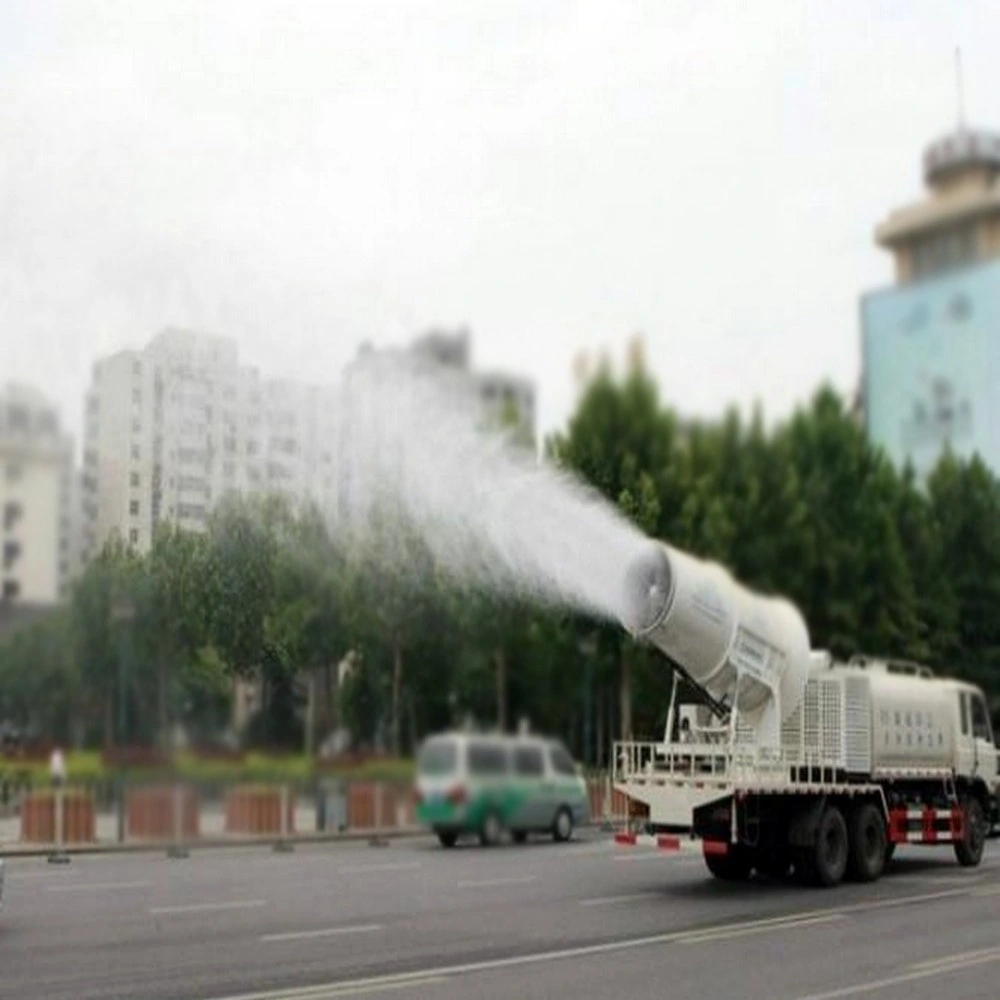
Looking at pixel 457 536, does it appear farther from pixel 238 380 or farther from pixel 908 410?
pixel 908 410

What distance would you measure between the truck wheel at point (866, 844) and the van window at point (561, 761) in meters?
9.03

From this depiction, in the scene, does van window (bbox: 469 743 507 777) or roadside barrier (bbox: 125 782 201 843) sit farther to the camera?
van window (bbox: 469 743 507 777)

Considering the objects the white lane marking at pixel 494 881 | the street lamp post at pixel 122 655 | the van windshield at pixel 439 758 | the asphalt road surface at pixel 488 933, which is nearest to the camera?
the street lamp post at pixel 122 655

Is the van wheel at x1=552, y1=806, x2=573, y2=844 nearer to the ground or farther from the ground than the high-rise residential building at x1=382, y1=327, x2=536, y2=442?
nearer to the ground

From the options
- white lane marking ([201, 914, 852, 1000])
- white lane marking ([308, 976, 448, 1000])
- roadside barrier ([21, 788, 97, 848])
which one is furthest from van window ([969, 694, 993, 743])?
white lane marking ([308, 976, 448, 1000])

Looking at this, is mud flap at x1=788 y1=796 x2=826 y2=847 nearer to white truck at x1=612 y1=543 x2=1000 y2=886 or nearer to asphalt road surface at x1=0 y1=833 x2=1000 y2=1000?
white truck at x1=612 y1=543 x2=1000 y2=886

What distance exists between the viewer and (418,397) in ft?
50.5

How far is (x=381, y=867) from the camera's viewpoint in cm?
2372

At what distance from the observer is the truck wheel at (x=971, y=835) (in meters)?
23.5

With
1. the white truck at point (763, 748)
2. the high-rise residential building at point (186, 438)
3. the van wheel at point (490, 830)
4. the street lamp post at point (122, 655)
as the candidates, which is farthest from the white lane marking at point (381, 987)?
the van wheel at point (490, 830)

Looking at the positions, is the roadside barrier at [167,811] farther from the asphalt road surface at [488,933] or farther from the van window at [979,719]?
the van window at [979,719]

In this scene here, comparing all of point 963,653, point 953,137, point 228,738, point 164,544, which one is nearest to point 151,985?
point 228,738

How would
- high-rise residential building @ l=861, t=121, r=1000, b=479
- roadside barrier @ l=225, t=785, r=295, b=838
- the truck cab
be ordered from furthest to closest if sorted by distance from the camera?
high-rise residential building @ l=861, t=121, r=1000, b=479 → the truck cab → roadside barrier @ l=225, t=785, r=295, b=838

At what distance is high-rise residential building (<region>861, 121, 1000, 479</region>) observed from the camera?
7900cm
